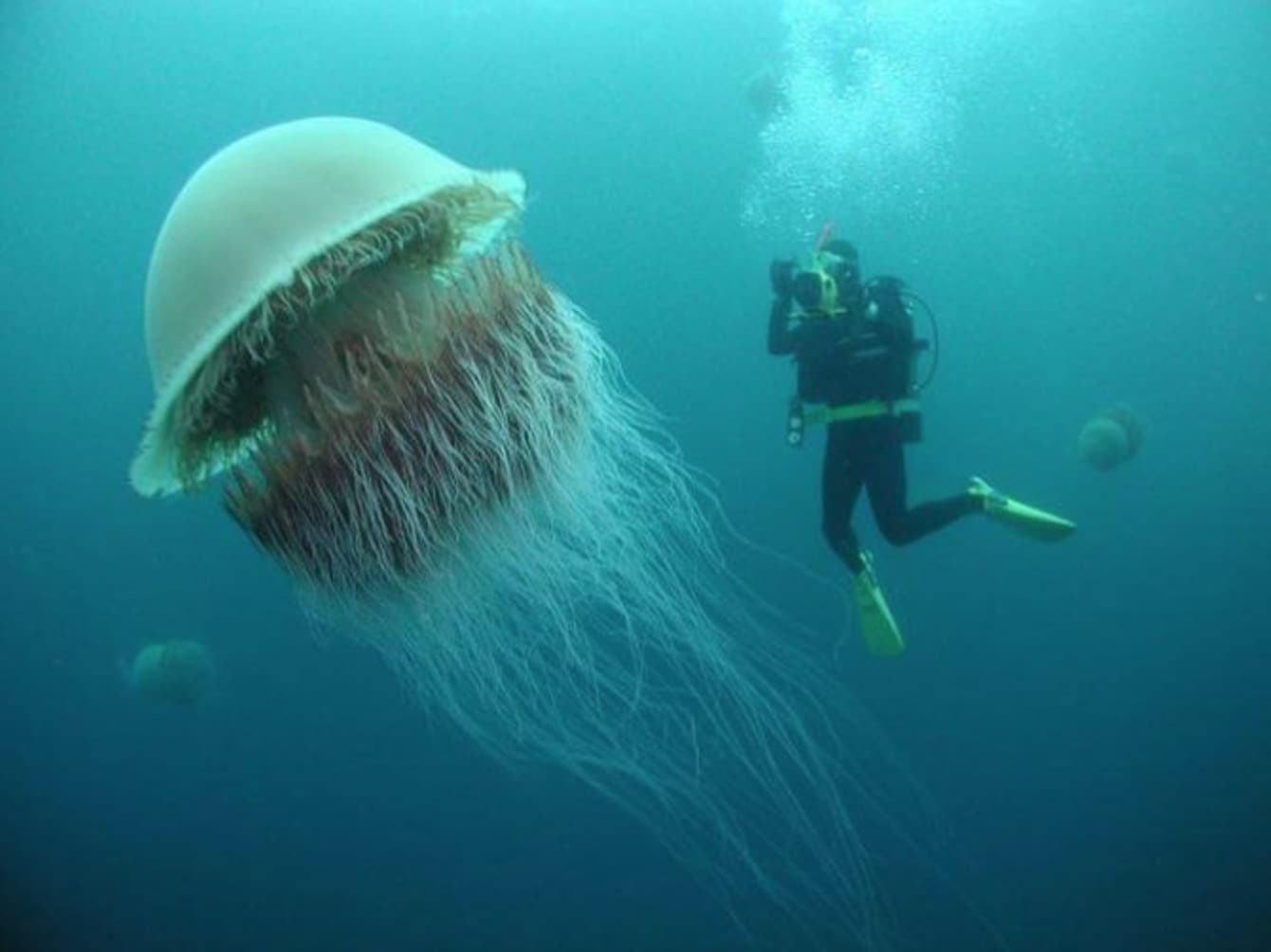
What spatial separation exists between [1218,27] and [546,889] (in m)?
19.6

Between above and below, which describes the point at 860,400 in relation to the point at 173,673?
above

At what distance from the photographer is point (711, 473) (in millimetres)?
13203

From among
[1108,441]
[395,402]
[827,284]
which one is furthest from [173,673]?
[1108,441]

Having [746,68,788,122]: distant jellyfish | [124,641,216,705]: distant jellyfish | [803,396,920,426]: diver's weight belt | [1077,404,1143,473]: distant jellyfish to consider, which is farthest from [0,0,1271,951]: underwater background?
[803,396,920,426]: diver's weight belt

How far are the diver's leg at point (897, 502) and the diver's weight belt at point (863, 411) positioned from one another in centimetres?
14

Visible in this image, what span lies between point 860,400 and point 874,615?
57.1 inches

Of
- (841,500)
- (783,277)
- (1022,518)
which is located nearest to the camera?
(783,277)

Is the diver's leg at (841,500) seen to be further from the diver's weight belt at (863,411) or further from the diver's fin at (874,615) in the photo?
the diver's weight belt at (863,411)

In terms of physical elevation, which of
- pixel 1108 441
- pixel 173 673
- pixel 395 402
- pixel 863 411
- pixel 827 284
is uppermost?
pixel 827 284

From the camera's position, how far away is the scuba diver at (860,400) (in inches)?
227

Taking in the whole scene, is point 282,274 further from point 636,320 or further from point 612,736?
point 636,320

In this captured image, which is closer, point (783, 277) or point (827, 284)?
point (827, 284)

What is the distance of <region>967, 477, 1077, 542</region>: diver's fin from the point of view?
6.33m

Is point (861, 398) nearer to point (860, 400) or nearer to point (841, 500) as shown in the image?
point (860, 400)
